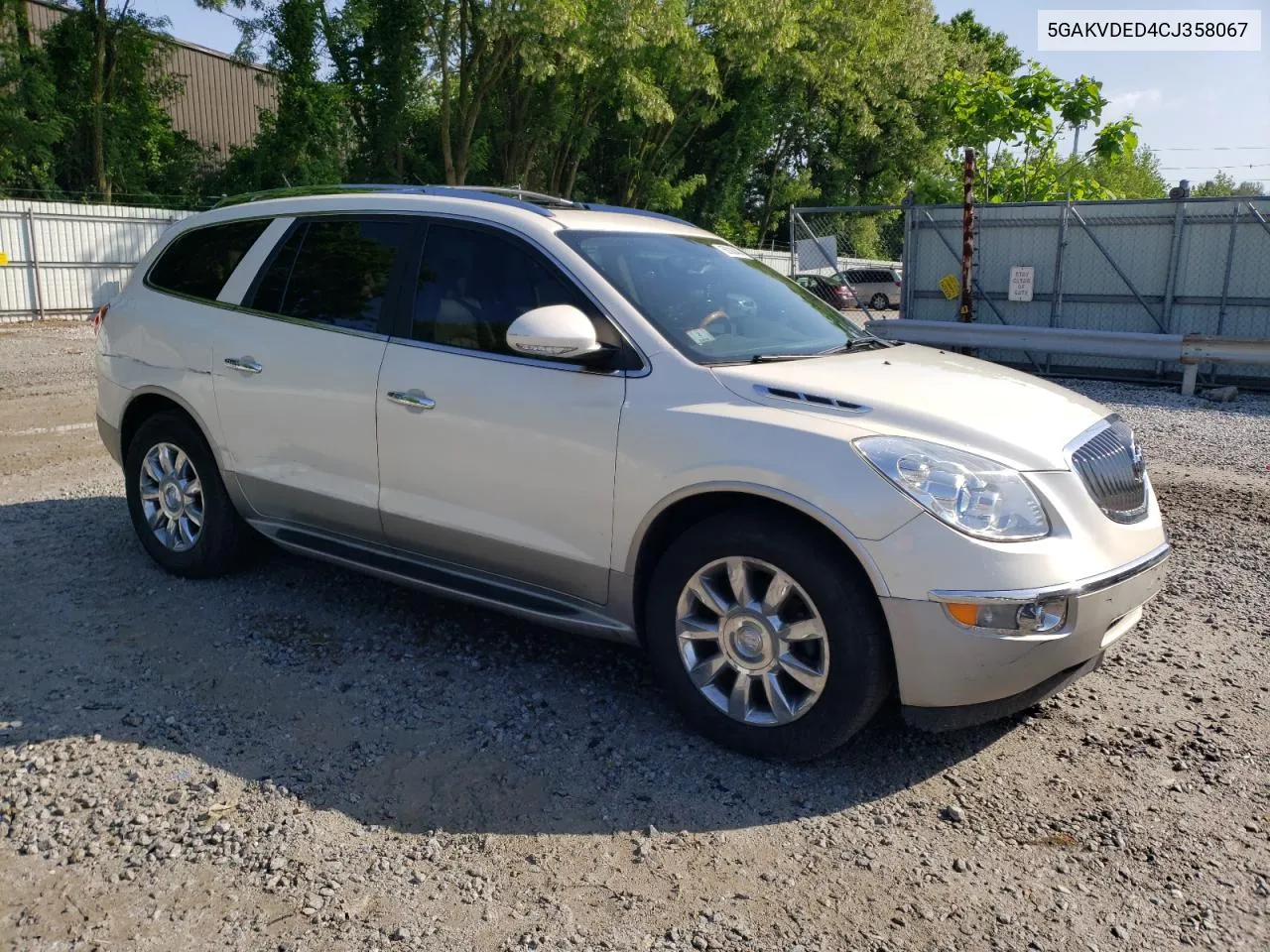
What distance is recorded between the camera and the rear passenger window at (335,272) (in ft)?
14.8

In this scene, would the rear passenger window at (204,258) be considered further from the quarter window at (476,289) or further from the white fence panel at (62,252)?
the white fence panel at (62,252)

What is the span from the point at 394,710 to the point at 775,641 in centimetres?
148

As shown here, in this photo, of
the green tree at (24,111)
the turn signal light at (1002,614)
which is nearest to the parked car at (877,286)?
the green tree at (24,111)

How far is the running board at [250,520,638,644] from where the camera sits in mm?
3904

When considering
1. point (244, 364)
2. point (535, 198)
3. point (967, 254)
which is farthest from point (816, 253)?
point (244, 364)

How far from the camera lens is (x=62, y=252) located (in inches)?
816

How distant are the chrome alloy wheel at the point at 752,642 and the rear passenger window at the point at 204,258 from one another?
116 inches

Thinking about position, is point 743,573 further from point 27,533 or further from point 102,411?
point 27,533

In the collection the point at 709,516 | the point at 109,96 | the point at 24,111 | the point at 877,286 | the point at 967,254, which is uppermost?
the point at 109,96

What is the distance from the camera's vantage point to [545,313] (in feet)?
12.3

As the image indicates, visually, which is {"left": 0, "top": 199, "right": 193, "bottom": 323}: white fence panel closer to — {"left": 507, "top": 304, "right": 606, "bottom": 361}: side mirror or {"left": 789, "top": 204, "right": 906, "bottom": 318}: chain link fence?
{"left": 789, "top": 204, "right": 906, "bottom": 318}: chain link fence

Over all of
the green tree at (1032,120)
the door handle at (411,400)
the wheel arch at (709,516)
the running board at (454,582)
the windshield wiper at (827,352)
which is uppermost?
the green tree at (1032,120)

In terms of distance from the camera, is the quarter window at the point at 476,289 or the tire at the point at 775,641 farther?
the quarter window at the point at 476,289

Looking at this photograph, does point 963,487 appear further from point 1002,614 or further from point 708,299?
point 708,299
